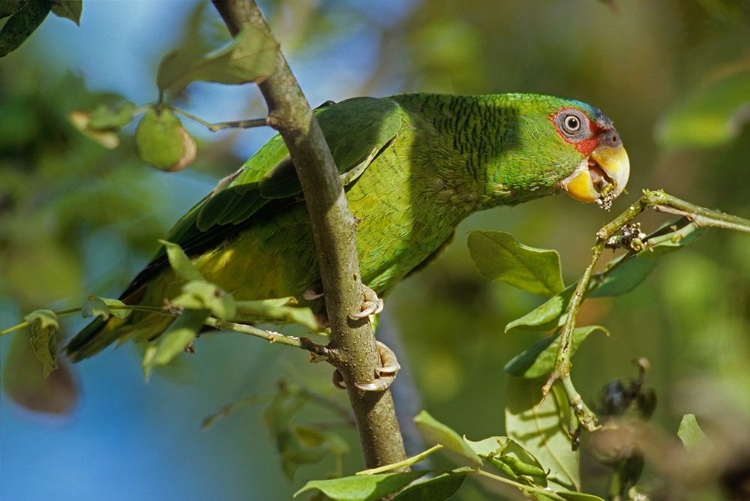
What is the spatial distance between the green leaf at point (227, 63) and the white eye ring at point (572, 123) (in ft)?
5.18

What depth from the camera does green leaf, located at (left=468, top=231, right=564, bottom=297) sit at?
1.84 m

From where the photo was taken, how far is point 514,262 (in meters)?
1.88

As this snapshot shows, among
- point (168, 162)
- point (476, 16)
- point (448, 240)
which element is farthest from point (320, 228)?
point (476, 16)

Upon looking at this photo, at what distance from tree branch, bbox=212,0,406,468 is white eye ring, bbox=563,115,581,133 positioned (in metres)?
1.13

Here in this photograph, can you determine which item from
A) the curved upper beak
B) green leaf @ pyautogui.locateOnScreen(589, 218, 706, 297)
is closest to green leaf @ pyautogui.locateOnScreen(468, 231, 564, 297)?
green leaf @ pyautogui.locateOnScreen(589, 218, 706, 297)

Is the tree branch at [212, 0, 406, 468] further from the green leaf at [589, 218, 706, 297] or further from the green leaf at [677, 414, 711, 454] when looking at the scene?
the green leaf at [677, 414, 711, 454]

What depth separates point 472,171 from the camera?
8.53 feet

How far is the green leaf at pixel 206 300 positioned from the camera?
3.98ft

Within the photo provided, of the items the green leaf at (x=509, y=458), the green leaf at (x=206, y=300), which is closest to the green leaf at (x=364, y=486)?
the green leaf at (x=509, y=458)

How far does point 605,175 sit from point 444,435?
1514 mm

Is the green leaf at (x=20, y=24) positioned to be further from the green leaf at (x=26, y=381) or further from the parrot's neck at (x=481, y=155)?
the green leaf at (x=26, y=381)

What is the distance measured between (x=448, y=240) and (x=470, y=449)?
149cm

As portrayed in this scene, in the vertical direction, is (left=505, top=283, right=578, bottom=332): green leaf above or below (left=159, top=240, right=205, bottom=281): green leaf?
below

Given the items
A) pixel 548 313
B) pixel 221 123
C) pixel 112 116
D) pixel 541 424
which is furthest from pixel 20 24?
pixel 541 424
